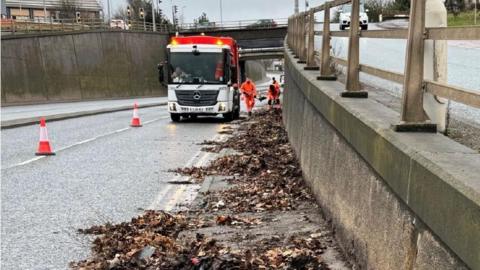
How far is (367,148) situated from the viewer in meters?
4.11

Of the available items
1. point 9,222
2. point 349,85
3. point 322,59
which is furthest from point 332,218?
point 9,222

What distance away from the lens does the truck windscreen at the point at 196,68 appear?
21641mm

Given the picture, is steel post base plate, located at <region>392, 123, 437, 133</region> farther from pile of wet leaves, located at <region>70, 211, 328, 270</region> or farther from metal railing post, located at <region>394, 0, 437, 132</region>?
pile of wet leaves, located at <region>70, 211, 328, 270</region>

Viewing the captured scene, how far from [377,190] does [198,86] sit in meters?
18.0

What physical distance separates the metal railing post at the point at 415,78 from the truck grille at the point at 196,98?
58.4 feet

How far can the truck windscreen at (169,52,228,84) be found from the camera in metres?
21.6

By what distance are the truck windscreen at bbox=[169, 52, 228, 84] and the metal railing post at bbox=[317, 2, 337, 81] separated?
13.6 m

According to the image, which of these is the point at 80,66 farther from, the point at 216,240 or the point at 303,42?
the point at 216,240

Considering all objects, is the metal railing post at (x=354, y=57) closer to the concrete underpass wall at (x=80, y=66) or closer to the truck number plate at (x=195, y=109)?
the truck number plate at (x=195, y=109)

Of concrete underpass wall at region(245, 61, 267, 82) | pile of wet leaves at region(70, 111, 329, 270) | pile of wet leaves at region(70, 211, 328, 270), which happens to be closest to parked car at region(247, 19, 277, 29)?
concrete underpass wall at region(245, 61, 267, 82)

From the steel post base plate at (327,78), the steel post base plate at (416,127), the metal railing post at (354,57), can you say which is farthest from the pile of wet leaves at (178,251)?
the steel post base plate at (327,78)

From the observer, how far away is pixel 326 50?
324 inches

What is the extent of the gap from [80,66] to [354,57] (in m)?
48.9

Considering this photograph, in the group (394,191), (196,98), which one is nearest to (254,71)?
(196,98)
